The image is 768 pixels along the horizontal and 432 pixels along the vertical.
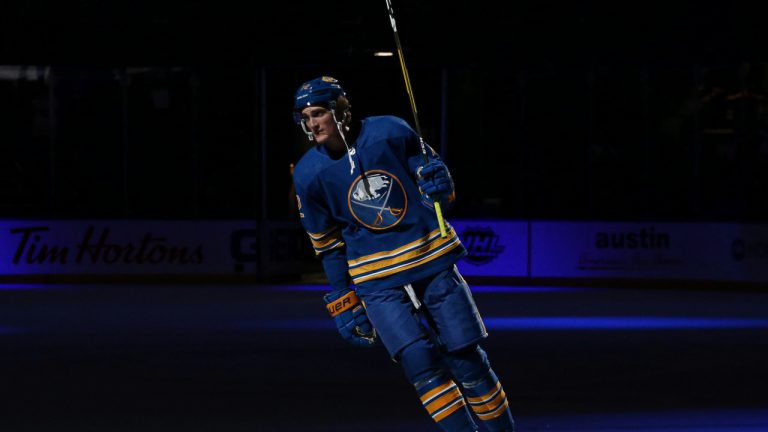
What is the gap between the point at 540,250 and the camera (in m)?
22.7

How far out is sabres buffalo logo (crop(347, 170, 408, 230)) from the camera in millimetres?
7090

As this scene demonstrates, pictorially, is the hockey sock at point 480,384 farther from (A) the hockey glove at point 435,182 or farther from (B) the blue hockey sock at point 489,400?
(A) the hockey glove at point 435,182

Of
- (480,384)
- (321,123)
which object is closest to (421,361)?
(480,384)

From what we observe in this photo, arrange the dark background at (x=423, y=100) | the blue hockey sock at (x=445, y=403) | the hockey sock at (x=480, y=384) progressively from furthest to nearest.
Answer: the dark background at (x=423, y=100) → the hockey sock at (x=480, y=384) → the blue hockey sock at (x=445, y=403)

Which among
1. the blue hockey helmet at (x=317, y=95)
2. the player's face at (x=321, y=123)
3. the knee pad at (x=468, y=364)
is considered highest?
the blue hockey helmet at (x=317, y=95)

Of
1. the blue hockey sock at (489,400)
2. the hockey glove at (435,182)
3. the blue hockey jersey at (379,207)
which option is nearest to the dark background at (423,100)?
the blue hockey jersey at (379,207)

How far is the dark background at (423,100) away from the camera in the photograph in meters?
24.6

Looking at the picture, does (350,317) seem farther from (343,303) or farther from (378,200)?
(378,200)

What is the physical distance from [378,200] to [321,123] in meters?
0.43

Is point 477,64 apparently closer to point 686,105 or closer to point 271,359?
point 686,105

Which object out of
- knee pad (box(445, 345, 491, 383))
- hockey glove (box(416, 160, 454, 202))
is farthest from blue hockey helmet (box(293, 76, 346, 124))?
knee pad (box(445, 345, 491, 383))

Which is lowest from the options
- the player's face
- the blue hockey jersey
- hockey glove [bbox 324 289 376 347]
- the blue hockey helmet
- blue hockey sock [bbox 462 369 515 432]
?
blue hockey sock [bbox 462 369 515 432]

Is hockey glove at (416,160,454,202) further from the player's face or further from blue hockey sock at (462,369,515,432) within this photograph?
blue hockey sock at (462,369,515,432)

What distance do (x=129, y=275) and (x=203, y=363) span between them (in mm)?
10824
